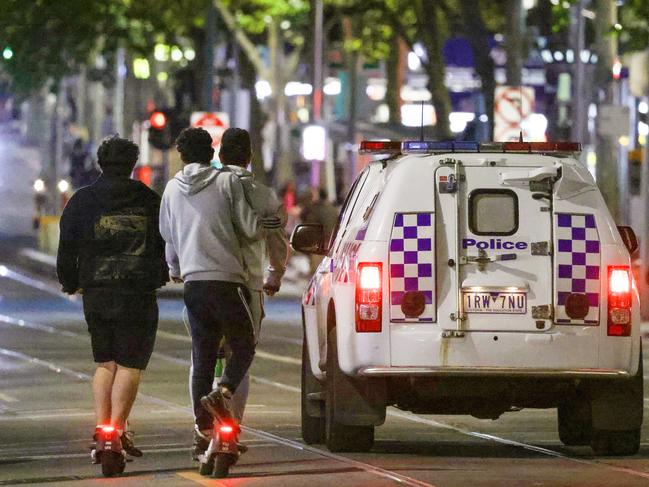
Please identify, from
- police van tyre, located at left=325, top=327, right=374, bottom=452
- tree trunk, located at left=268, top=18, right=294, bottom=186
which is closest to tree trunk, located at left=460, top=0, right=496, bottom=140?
tree trunk, located at left=268, top=18, right=294, bottom=186

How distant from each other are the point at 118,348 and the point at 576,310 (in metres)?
2.54

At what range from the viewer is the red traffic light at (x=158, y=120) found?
36.3 metres

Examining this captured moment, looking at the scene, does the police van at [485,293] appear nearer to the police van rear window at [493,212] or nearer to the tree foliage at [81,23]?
the police van rear window at [493,212]

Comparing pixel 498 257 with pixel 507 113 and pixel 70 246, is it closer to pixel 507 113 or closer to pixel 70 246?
pixel 70 246

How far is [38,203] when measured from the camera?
68.8 meters

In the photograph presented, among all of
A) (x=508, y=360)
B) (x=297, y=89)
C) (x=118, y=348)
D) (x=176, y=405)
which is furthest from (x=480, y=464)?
(x=297, y=89)

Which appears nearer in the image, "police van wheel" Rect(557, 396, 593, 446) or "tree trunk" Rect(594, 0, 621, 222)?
"police van wheel" Rect(557, 396, 593, 446)

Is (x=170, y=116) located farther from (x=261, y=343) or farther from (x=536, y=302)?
(x=536, y=302)

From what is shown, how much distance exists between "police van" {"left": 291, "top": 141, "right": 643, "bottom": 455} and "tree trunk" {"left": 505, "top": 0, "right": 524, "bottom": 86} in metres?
25.7

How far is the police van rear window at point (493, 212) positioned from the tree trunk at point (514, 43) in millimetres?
25667

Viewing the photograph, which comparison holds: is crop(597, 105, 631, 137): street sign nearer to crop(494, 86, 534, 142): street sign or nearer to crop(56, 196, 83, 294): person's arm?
Answer: crop(494, 86, 534, 142): street sign

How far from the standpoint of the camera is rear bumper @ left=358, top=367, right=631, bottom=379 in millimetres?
11664

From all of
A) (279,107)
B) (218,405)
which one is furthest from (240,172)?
(279,107)

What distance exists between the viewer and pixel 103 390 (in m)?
11.2
